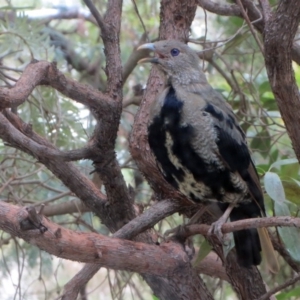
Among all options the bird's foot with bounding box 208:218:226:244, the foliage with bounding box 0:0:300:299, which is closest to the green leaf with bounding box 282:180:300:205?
the foliage with bounding box 0:0:300:299

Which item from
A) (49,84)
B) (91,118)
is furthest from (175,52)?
(91,118)

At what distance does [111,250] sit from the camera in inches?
66.1

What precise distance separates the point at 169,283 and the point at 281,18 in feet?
2.94

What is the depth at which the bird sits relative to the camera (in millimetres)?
1921

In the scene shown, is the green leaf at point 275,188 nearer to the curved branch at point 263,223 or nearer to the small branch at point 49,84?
the curved branch at point 263,223

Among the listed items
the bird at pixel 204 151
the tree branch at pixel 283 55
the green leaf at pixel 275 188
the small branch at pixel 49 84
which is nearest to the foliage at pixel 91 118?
the green leaf at pixel 275 188

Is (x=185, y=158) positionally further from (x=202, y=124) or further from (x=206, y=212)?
(x=206, y=212)

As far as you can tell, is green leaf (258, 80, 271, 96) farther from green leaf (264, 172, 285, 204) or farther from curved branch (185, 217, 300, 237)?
curved branch (185, 217, 300, 237)

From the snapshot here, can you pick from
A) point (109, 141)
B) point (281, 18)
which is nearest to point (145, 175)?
point (109, 141)

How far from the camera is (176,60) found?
2.18m

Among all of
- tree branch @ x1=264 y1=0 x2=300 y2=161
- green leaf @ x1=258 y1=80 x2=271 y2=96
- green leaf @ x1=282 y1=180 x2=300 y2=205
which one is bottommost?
green leaf @ x1=282 y1=180 x2=300 y2=205

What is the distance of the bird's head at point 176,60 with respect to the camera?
214cm

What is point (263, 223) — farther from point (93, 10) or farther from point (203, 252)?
point (93, 10)

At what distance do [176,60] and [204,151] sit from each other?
400mm
